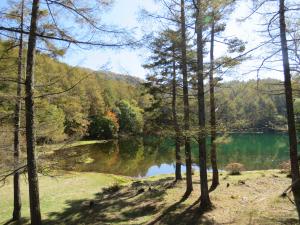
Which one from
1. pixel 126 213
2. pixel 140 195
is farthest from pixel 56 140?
pixel 140 195

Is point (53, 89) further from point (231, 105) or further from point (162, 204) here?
point (231, 105)

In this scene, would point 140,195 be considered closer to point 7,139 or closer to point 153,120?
point 153,120

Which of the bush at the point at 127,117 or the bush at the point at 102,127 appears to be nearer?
the bush at the point at 102,127

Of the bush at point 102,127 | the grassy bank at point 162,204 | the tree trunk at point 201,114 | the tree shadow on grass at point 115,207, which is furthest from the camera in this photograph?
the bush at point 102,127

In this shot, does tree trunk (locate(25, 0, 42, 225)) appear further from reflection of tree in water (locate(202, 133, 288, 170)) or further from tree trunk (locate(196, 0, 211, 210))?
reflection of tree in water (locate(202, 133, 288, 170))

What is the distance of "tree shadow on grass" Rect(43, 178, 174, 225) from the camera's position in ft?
39.5

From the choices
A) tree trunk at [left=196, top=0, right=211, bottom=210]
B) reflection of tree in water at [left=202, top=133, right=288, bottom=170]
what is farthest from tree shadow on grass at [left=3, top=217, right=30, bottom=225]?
reflection of tree in water at [left=202, top=133, right=288, bottom=170]

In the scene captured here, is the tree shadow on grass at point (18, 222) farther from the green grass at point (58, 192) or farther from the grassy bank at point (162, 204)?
the grassy bank at point (162, 204)

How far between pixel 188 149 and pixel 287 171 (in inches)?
300

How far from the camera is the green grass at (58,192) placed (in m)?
14.1

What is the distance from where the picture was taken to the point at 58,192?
17891 millimetres

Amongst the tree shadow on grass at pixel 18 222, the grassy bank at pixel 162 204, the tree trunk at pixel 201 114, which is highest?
the tree trunk at pixel 201 114

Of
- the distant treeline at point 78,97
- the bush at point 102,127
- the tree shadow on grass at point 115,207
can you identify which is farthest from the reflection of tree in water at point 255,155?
the bush at point 102,127

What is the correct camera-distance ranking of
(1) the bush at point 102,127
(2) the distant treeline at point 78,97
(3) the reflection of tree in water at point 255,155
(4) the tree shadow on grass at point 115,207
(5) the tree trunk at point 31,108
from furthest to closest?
1. (1) the bush at point 102,127
2. (3) the reflection of tree in water at point 255,155
3. (4) the tree shadow on grass at point 115,207
4. (2) the distant treeline at point 78,97
5. (5) the tree trunk at point 31,108
